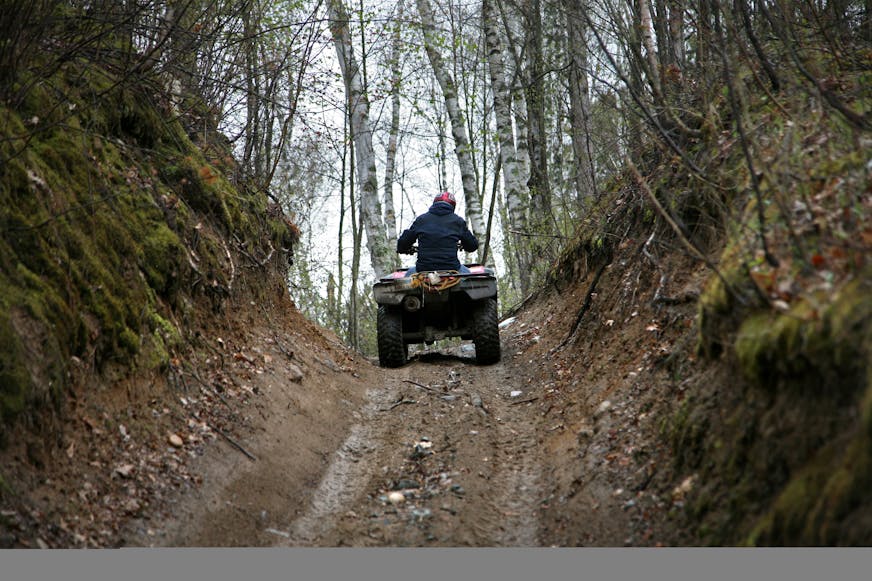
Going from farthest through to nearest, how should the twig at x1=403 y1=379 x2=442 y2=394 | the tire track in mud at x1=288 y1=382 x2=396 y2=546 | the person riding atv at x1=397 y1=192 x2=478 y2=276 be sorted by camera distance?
the person riding atv at x1=397 y1=192 x2=478 y2=276
the twig at x1=403 y1=379 x2=442 y2=394
the tire track in mud at x1=288 y1=382 x2=396 y2=546

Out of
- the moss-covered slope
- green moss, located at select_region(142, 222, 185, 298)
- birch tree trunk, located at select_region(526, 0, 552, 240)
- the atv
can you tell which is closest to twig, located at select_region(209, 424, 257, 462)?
the moss-covered slope

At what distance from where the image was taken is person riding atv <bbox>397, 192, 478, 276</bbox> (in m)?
10.2

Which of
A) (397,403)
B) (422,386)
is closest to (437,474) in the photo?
(397,403)

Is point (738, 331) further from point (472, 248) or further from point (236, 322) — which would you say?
point (472, 248)

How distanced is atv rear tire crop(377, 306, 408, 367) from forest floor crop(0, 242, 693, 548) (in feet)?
5.10

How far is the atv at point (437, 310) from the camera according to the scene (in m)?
9.54

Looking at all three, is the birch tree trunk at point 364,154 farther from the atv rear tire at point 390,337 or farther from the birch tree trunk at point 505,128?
the atv rear tire at point 390,337

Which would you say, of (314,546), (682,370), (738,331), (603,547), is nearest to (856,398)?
(738,331)

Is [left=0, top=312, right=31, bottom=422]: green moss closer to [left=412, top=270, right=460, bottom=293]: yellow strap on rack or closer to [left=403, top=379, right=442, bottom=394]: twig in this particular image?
[left=403, top=379, right=442, bottom=394]: twig

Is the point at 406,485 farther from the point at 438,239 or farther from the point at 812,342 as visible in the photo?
the point at 438,239

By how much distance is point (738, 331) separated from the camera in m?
3.88

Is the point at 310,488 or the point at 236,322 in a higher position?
the point at 236,322

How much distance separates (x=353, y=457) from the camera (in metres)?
6.27

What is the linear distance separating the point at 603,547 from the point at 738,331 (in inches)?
56.4
